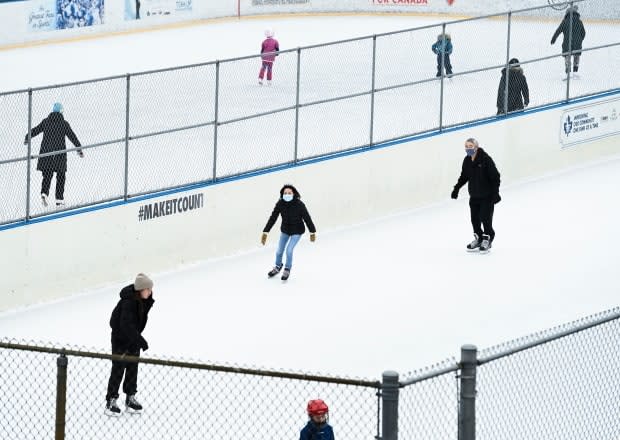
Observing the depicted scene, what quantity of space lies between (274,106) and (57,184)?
186 inches

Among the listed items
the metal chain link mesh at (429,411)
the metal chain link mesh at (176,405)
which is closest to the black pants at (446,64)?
the metal chain link mesh at (176,405)

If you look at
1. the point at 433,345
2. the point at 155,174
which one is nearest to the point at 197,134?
the point at 155,174

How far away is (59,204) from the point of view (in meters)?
20.1

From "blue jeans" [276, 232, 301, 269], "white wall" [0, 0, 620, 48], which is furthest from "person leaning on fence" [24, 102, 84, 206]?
Answer: "white wall" [0, 0, 620, 48]

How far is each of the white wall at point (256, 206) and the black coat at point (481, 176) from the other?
2.28 m

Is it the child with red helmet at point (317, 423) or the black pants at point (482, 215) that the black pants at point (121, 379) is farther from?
the black pants at point (482, 215)

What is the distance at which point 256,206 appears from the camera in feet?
72.0

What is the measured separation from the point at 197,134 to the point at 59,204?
266 cm

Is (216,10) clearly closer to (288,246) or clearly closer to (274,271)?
(274,271)

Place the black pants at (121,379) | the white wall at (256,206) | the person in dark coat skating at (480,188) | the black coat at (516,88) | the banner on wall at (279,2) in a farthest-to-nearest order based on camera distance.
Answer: the banner on wall at (279,2) → the black coat at (516,88) → the person in dark coat skating at (480,188) → the white wall at (256,206) → the black pants at (121,379)

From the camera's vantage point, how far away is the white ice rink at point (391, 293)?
1784cm

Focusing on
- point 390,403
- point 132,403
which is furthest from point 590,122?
point 390,403

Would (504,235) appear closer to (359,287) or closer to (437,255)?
(437,255)

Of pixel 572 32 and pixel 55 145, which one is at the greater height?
pixel 572 32
